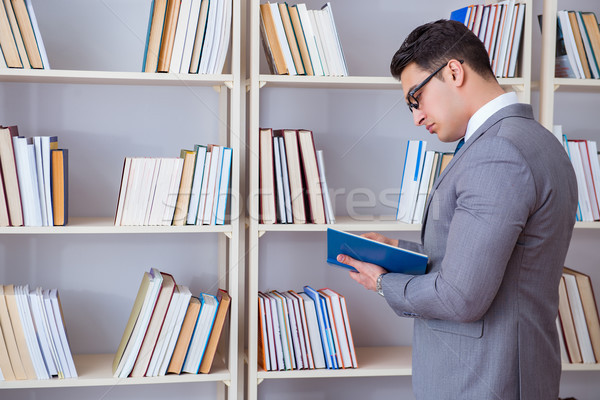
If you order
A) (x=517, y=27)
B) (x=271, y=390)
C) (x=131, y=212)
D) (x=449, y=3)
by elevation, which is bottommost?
(x=271, y=390)

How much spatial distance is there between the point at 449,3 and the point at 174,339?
5.36 ft

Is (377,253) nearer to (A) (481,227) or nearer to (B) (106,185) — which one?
(A) (481,227)

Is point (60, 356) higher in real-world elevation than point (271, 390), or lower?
higher

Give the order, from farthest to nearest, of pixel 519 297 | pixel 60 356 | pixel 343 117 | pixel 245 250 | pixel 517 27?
pixel 343 117 < pixel 245 250 < pixel 517 27 < pixel 60 356 < pixel 519 297

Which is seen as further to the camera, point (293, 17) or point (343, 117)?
point (343, 117)

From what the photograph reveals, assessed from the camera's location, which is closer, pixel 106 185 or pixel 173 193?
Answer: pixel 173 193

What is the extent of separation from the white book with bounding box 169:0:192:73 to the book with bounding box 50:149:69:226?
438mm

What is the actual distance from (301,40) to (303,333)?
3.12 feet

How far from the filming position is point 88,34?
2012 millimetres

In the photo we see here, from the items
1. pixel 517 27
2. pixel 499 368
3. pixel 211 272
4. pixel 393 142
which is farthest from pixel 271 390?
pixel 517 27

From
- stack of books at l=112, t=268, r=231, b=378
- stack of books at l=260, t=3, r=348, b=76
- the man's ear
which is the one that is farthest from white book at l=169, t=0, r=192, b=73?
the man's ear

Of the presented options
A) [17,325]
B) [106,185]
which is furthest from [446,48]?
[17,325]

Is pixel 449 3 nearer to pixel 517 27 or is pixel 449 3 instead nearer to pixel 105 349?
pixel 517 27

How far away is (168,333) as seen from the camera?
5.79 ft
